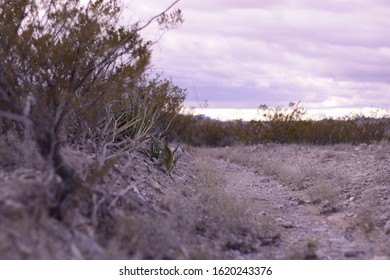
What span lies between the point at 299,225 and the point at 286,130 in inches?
524

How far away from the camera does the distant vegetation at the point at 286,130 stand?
19625mm

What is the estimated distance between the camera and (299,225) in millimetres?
7449

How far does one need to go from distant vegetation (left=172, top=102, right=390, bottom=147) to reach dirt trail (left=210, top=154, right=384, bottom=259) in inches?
335

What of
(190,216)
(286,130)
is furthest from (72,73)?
(286,130)

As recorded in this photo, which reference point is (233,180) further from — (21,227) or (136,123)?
(21,227)

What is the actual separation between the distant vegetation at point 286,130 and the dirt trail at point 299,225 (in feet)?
27.9

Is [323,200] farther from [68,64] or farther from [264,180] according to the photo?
[68,64]

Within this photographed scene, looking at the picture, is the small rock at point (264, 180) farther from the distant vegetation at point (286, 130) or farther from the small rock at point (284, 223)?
the distant vegetation at point (286, 130)

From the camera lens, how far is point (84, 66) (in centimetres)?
755

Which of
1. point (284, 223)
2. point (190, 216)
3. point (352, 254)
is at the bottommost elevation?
point (352, 254)

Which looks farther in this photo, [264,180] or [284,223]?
[264,180]

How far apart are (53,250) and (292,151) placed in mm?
12112

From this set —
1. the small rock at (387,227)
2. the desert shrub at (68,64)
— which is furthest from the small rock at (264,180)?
the small rock at (387,227)

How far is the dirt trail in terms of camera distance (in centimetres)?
598
